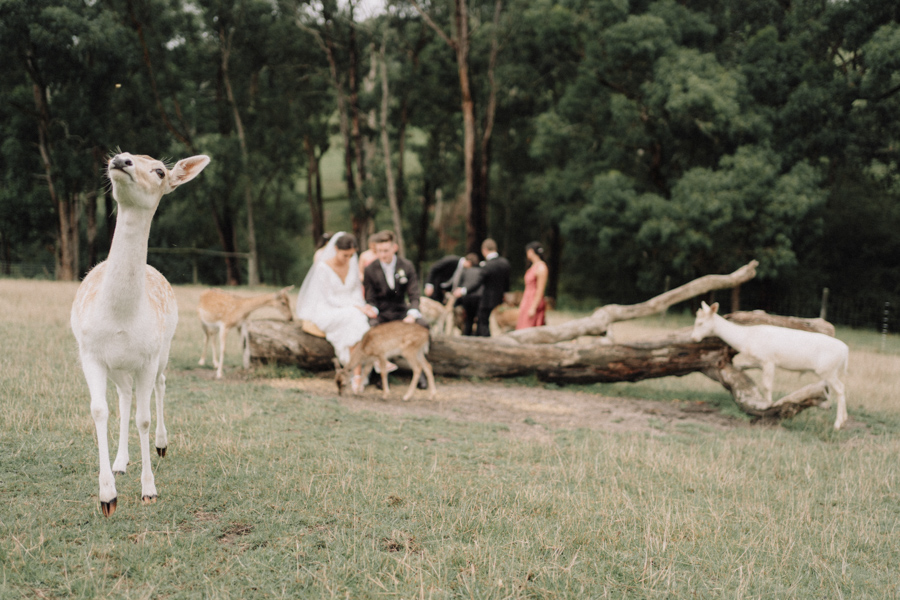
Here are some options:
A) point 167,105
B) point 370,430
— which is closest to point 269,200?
point 167,105

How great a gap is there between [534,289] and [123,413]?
8.24 meters

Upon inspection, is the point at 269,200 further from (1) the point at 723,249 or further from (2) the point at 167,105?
(1) the point at 723,249

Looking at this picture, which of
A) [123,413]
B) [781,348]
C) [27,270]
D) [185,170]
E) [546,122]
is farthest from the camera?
[27,270]

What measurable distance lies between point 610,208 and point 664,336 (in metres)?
15.7

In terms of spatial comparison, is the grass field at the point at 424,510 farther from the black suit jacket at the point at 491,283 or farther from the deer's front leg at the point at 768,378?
the black suit jacket at the point at 491,283

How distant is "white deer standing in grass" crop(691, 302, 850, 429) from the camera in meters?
8.24

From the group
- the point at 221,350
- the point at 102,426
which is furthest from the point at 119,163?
the point at 221,350

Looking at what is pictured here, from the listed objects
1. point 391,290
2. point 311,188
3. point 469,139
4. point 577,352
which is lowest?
point 577,352

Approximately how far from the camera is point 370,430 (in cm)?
684

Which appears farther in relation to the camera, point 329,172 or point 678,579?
point 329,172

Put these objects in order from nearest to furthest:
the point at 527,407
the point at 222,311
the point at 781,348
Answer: the point at 781,348 < the point at 527,407 < the point at 222,311

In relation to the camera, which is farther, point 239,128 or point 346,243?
point 239,128

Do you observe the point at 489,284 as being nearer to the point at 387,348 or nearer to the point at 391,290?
the point at 391,290

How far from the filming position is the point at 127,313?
407 cm
